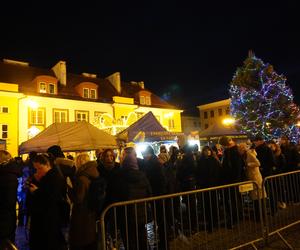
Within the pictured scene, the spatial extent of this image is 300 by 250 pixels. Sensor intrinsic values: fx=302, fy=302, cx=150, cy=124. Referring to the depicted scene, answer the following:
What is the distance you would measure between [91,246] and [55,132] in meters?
5.56

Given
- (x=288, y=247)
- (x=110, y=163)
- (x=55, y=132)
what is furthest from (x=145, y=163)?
(x=55, y=132)

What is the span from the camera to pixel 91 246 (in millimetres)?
4305

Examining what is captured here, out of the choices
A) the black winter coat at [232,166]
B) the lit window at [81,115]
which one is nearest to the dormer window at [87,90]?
the lit window at [81,115]

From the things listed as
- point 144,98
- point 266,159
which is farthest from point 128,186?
point 144,98

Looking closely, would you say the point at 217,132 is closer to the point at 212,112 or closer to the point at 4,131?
the point at 4,131

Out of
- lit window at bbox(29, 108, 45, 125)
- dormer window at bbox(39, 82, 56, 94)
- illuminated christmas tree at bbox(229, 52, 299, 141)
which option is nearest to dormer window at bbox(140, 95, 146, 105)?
dormer window at bbox(39, 82, 56, 94)

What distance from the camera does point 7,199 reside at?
196 inches

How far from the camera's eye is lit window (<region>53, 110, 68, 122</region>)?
2933 centimetres

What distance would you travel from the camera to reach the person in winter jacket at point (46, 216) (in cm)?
386

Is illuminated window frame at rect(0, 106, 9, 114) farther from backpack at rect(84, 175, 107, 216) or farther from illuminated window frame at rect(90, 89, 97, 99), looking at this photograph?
backpack at rect(84, 175, 107, 216)

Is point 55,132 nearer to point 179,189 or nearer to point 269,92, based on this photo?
point 179,189

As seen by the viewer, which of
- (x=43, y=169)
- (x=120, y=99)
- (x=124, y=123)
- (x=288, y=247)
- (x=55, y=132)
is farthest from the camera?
(x=120, y=99)

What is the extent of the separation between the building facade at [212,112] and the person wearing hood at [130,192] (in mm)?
58333

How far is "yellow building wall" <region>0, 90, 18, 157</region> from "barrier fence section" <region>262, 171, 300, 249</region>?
24.5m
